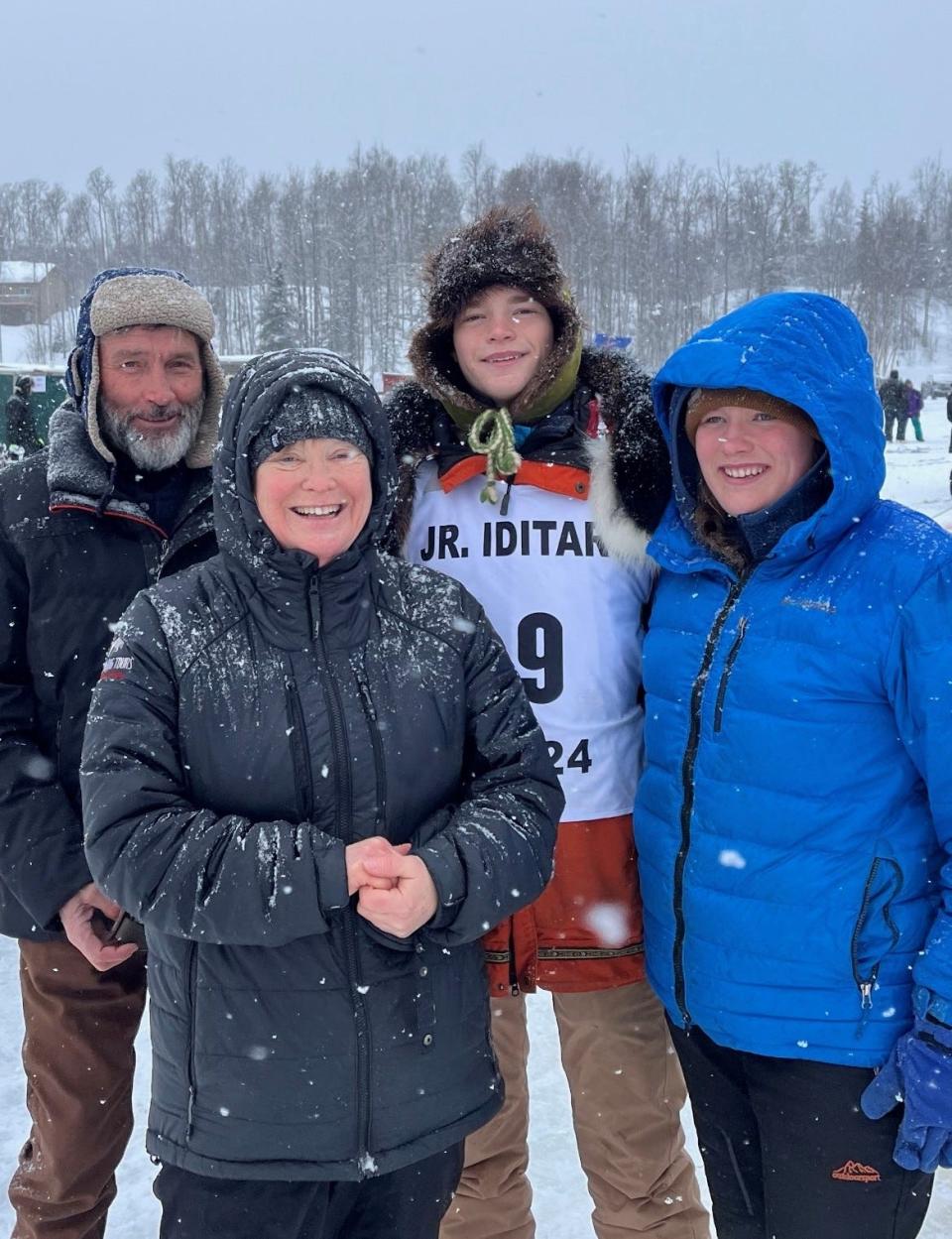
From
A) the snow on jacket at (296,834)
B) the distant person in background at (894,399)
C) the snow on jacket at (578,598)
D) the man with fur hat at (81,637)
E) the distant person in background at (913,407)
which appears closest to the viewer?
the snow on jacket at (296,834)

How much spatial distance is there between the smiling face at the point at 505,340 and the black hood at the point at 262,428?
520 millimetres

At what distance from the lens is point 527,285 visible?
7.19 feet

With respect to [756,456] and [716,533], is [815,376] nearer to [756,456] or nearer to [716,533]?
[756,456]

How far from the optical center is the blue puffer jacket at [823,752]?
5.24 ft

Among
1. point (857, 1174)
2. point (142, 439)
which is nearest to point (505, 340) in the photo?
point (142, 439)

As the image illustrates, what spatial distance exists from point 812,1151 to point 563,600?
1.11 metres

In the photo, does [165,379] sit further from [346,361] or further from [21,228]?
[21,228]

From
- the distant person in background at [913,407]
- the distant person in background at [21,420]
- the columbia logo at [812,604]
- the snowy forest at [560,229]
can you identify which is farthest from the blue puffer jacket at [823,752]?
the snowy forest at [560,229]

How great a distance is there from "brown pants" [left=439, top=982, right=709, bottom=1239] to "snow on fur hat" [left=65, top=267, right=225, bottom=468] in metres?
1.49

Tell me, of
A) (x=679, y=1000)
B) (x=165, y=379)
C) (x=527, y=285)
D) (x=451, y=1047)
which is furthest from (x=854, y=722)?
(x=165, y=379)

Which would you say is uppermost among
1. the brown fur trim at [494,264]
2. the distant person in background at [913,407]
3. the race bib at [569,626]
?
the distant person in background at [913,407]

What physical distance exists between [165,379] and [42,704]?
0.78 meters

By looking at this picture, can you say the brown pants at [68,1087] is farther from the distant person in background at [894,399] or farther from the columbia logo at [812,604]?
the distant person in background at [894,399]

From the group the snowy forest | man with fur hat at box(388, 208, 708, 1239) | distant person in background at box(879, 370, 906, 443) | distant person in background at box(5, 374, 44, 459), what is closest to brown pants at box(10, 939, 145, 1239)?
man with fur hat at box(388, 208, 708, 1239)
